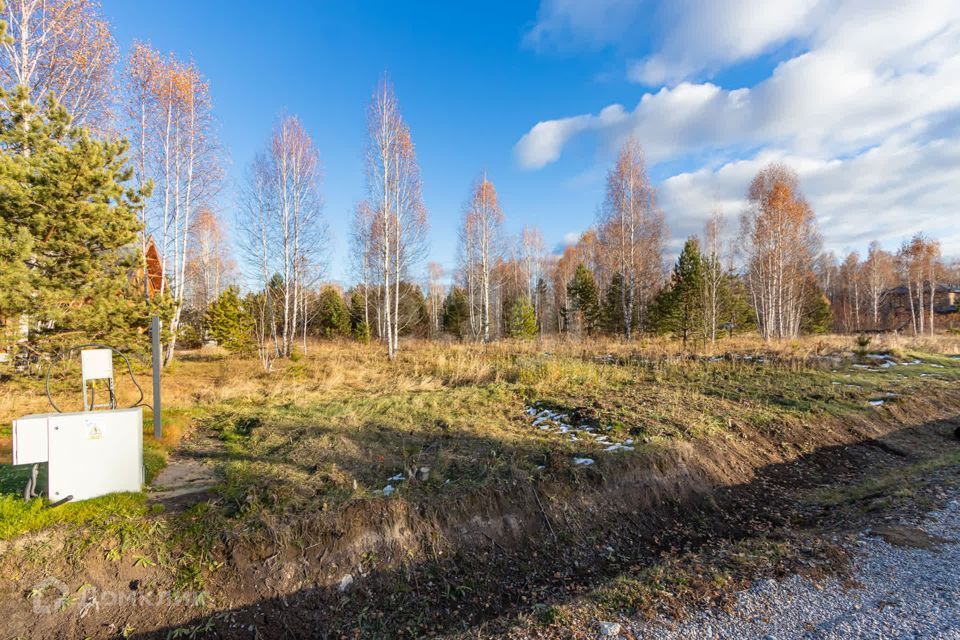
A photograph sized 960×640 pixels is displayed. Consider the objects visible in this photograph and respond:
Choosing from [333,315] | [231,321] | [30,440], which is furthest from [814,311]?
[30,440]

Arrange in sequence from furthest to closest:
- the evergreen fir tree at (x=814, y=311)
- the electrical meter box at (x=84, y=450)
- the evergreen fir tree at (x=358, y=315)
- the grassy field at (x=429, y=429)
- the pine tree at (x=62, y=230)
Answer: the evergreen fir tree at (x=814, y=311) < the evergreen fir tree at (x=358, y=315) < the pine tree at (x=62, y=230) < the electrical meter box at (x=84, y=450) < the grassy field at (x=429, y=429)

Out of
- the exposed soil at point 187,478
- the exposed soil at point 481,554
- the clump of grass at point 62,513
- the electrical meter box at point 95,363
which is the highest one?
the electrical meter box at point 95,363

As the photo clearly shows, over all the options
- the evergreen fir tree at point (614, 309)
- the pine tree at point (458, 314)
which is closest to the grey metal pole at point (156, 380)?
the evergreen fir tree at point (614, 309)

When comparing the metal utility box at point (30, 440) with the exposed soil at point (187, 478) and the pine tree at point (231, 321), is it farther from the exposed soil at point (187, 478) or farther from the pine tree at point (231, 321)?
the pine tree at point (231, 321)

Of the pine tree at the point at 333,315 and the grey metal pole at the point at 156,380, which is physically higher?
the pine tree at the point at 333,315

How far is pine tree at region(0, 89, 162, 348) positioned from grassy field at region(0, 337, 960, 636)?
1316 millimetres

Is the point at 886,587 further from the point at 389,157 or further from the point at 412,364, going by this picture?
the point at 389,157

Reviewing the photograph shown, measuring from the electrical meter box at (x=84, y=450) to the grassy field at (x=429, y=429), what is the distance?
0.70ft

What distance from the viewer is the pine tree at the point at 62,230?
6691mm

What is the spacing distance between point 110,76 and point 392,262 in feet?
36.0

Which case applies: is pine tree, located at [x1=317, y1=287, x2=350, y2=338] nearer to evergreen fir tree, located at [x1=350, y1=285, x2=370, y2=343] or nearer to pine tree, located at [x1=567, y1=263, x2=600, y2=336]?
evergreen fir tree, located at [x1=350, y1=285, x2=370, y2=343]

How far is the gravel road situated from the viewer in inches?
103

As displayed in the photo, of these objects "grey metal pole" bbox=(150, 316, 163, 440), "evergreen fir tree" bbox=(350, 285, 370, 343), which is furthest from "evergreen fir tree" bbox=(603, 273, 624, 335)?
"grey metal pole" bbox=(150, 316, 163, 440)

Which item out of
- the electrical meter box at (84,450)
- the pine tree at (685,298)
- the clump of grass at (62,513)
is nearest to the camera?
the clump of grass at (62,513)
